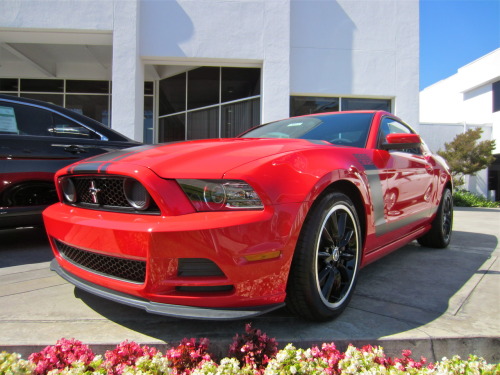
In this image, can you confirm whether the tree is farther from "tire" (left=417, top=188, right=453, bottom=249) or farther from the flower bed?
the flower bed

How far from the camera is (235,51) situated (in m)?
7.93

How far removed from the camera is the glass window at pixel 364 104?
869cm

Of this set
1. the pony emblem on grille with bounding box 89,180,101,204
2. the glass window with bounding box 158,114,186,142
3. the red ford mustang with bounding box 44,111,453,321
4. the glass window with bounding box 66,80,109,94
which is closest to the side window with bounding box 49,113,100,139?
the red ford mustang with bounding box 44,111,453,321

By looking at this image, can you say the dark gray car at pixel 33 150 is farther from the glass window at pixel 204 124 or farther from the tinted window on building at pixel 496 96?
the tinted window on building at pixel 496 96

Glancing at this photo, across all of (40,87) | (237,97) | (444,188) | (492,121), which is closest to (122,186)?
(444,188)

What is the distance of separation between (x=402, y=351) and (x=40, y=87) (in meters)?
12.8

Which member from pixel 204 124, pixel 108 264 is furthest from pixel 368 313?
pixel 204 124

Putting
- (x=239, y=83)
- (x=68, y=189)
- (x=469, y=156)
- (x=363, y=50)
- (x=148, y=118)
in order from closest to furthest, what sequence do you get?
1. (x=68, y=189)
2. (x=363, y=50)
3. (x=239, y=83)
4. (x=148, y=118)
5. (x=469, y=156)

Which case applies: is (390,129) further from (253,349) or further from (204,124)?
(204,124)

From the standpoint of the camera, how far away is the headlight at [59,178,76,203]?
6.91 feet

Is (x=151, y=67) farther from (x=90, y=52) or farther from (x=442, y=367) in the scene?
(x=442, y=367)

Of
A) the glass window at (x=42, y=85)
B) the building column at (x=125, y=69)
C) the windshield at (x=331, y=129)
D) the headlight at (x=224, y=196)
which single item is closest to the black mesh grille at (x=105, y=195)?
the headlight at (x=224, y=196)

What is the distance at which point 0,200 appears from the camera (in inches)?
120

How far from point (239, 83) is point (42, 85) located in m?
7.00
